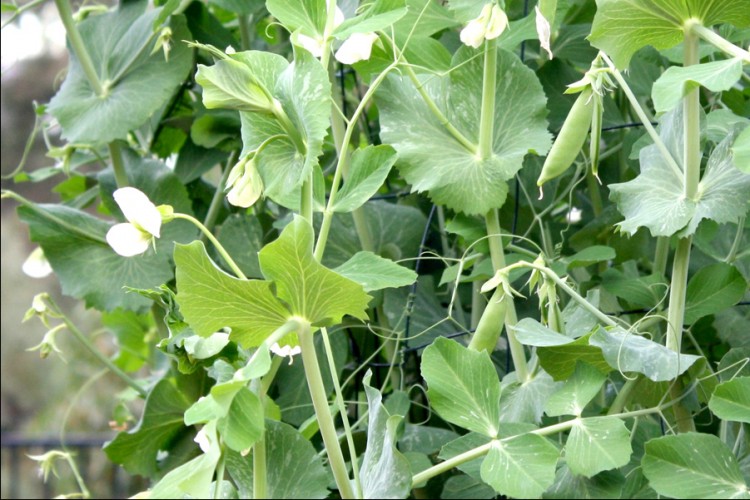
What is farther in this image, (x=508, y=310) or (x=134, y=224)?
(x=508, y=310)

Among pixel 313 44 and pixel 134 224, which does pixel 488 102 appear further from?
pixel 134 224

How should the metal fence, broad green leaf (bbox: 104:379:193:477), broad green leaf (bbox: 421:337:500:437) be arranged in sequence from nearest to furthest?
1. broad green leaf (bbox: 421:337:500:437)
2. broad green leaf (bbox: 104:379:193:477)
3. the metal fence

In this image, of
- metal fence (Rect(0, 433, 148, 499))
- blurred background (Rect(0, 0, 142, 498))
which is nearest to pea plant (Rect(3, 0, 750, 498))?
metal fence (Rect(0, 433, 148, 499))

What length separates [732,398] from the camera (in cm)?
53

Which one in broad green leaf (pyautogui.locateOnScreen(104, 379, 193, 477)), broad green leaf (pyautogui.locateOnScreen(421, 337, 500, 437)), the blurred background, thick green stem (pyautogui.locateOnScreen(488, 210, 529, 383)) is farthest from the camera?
the blurred background

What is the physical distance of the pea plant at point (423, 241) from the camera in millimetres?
500

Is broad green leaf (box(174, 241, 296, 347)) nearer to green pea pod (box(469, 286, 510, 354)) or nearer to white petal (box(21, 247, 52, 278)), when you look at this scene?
green pea pod (box(469, 286, 510, 354))

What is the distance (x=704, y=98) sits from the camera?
0.83 meters

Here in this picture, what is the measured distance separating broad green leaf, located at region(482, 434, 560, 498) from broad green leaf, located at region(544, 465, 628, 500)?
5 centimetres

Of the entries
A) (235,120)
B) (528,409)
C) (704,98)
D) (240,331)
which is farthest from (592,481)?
(235,120)

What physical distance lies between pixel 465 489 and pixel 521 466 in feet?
0.64

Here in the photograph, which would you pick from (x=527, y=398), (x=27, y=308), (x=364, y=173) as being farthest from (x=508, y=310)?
(x=27, y=308)

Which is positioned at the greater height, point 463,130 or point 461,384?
point 463,130

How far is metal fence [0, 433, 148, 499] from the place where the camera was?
8.97 ft
